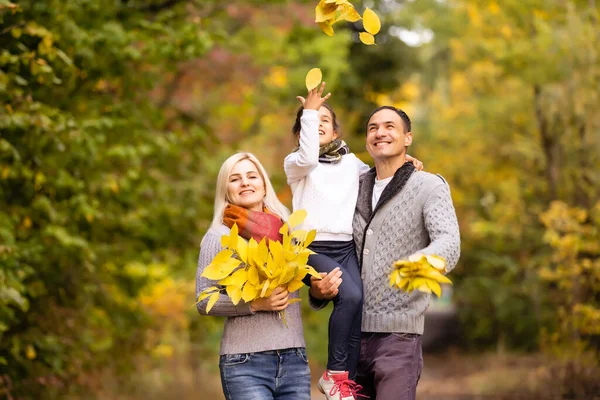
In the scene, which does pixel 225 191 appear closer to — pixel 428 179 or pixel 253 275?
pixel 253 275

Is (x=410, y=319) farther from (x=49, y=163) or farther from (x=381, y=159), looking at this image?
(x=49, y=163)

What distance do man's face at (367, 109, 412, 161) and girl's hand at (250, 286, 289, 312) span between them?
747mm

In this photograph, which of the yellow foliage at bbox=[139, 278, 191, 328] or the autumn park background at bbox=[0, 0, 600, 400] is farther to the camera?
the yellow foliage at bbox=[139, 278, 191, 328]

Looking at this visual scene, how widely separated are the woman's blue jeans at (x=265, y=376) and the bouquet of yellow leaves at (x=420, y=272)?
0.78 metres

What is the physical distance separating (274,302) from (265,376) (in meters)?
→ 0.33

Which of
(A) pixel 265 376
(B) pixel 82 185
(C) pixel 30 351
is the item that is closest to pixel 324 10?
(A) pixel 265 376

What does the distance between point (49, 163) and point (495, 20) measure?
8.48 m

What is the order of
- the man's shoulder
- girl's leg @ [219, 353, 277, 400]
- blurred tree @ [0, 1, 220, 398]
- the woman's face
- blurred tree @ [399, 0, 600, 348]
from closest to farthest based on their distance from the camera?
girl's leg @ [219, 353, 277, 400]
the man's shoulder
the woman's face
blurred tree @ [0, 1, 220, 398]
blurred tree @ [399, 0, 600, 348]

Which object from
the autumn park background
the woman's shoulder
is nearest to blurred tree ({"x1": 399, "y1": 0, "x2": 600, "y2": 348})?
the autumn park background

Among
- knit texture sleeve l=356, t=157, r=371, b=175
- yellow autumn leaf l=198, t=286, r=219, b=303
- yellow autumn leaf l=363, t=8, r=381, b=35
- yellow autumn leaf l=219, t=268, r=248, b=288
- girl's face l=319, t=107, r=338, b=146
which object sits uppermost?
yellow autumn leaf l=363, t=8, r=381, b=35

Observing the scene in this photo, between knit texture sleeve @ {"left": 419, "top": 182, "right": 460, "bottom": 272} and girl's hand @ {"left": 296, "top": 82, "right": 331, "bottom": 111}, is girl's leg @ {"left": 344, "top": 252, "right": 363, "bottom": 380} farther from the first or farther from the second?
girl's hand @ {"left": 296, "top": 82, "right": 331, "bottom": 111}

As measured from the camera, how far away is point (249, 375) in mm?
3451

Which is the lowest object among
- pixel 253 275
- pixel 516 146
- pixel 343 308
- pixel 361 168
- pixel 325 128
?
pixel 343 308

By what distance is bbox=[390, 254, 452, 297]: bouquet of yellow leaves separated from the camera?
293 cm
